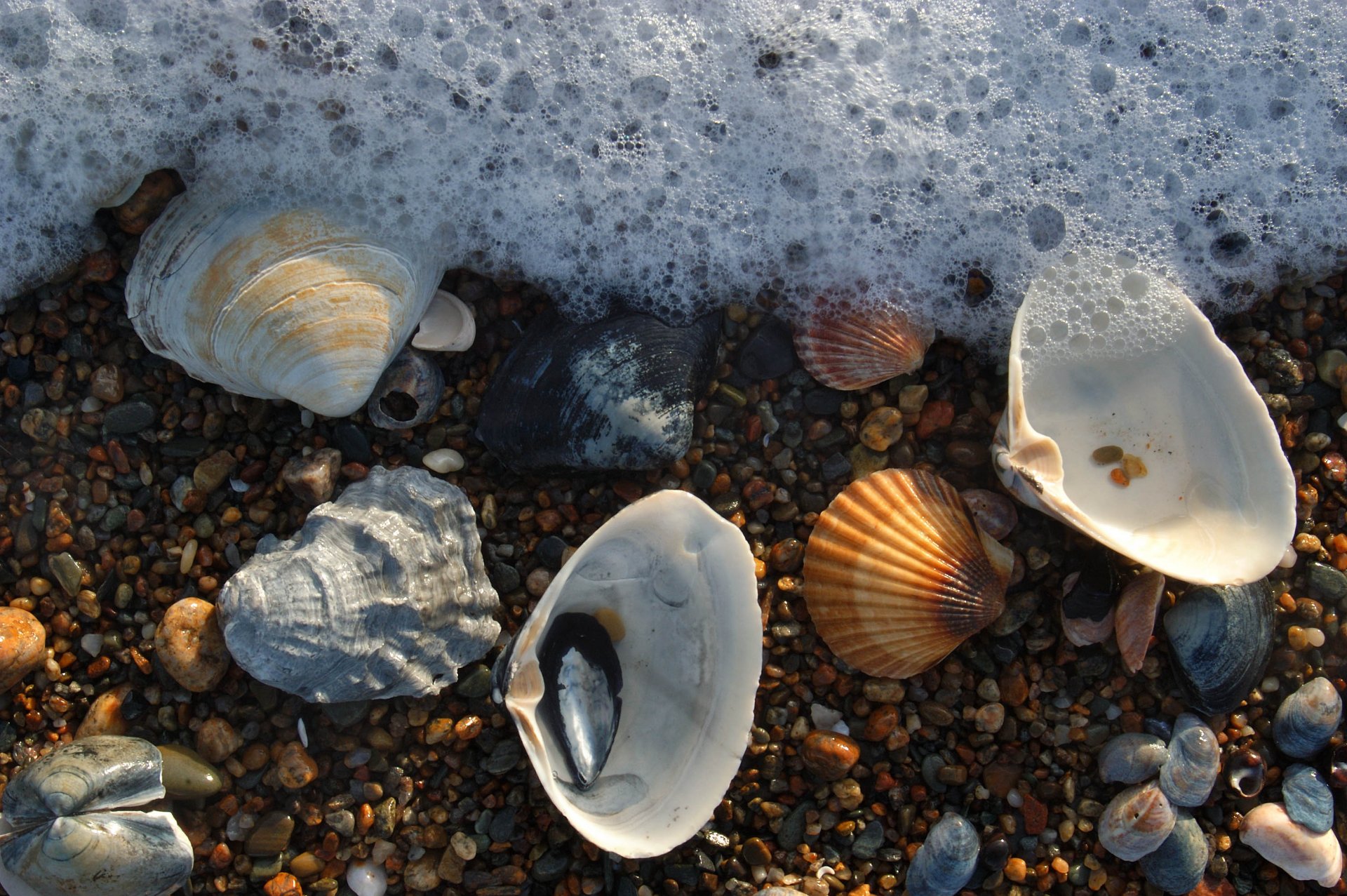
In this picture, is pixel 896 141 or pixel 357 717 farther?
pixel 896 141

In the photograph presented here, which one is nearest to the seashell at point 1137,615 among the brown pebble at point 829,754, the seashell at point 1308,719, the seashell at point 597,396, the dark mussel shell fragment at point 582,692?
the seashell at point 1308,719

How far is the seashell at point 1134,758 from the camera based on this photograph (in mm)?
2598

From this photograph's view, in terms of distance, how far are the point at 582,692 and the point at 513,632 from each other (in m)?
0.30

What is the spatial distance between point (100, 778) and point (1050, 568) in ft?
9.24

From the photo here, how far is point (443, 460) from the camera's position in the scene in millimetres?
2660

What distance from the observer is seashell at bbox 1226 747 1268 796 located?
2.63 m

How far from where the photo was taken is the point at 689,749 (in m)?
2.49

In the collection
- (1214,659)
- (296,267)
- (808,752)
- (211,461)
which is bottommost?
(808,752)

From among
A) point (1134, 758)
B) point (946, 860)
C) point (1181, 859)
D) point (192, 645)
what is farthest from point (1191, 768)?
point (192, 645)

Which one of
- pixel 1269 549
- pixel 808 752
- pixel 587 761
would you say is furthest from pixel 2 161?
pixel 1269 549

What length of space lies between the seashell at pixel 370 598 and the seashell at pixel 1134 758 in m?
1.91

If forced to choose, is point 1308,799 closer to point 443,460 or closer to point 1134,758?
point 1134,758

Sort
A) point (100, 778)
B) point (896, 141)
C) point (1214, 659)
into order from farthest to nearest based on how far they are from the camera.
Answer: point (896, 141) → point (1214, 659) → point (100, 778)

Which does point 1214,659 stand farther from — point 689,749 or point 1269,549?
point 689,749
